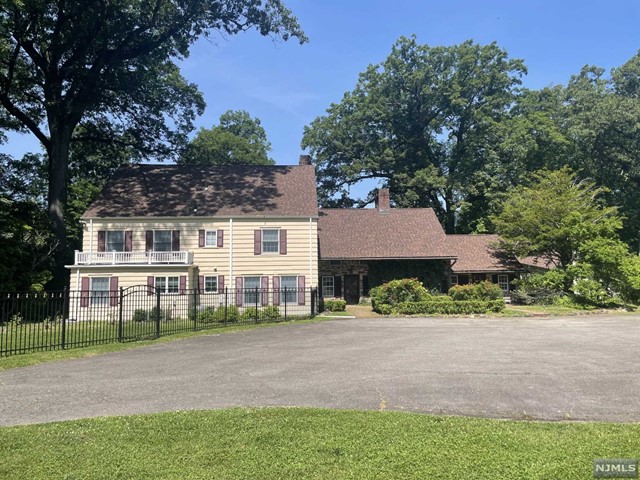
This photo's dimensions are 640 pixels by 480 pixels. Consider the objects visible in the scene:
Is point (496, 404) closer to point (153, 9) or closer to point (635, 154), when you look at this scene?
point (153, 9)

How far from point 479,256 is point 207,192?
19.8 metres

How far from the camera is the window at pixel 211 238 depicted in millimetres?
26812

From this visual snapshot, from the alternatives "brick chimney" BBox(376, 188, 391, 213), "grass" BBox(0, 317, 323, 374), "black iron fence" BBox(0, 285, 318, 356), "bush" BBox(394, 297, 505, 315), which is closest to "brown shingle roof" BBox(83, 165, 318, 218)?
"black iron fence" BBox(0, 285, 318, 356)

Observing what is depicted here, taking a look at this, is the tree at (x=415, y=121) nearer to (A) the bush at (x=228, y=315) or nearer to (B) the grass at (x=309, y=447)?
(A) the bush at (x=228, y=315)

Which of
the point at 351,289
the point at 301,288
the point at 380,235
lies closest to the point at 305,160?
the point at 380,235

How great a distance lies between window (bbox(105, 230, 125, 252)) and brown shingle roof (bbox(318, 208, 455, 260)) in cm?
1225

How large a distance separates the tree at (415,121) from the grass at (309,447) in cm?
3811

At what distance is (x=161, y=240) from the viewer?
87.8 ft

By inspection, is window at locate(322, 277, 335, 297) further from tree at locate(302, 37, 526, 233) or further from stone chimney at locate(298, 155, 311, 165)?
tree at locate(302, 37, 526, 233)

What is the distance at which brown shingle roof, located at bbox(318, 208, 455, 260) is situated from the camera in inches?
1224

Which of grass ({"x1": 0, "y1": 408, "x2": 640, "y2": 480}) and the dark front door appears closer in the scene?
grass ({"x1": 0, "y1": 408, "x2": 640, "y2": 480})

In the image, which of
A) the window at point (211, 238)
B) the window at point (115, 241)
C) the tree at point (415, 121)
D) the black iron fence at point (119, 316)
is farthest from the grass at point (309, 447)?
the tree at point (415, 121)

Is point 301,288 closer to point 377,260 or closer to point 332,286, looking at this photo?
point 332,286

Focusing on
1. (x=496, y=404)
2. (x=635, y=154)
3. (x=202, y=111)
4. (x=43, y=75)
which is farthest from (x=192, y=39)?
(x=635, y=154)
